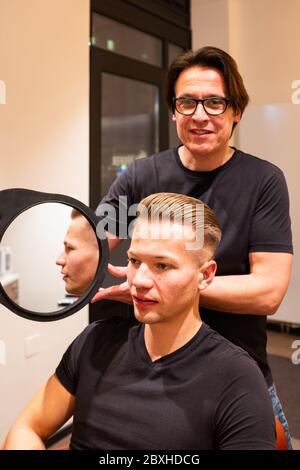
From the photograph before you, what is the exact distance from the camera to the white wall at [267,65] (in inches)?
152

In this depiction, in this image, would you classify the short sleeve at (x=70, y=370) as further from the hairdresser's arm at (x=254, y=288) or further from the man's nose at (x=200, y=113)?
the man's nose at (x=200, y=113)

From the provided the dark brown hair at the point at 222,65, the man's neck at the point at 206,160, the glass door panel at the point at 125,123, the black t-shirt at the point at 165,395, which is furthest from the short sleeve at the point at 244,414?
the glass door panel at the point at 125,123

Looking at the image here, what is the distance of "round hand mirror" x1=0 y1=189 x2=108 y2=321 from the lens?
902 millimetres

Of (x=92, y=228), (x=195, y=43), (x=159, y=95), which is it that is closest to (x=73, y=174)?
(x=159, y=95)

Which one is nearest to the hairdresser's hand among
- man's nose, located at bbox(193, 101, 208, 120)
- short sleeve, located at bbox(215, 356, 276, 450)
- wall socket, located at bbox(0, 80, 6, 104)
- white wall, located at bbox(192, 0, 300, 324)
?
short sleeve, located at bbox(215, 356, 276, 450)

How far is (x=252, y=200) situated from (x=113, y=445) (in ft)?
2.00

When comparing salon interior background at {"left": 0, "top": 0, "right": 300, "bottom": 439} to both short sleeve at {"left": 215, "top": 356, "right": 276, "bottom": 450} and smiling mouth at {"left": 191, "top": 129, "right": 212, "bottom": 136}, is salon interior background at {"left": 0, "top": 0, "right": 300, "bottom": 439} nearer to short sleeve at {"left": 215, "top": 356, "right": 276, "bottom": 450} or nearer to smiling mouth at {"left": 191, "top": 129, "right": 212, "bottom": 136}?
smiling mouth at {"left": 191, "top": 129, "right": 212, "bottom": 136}

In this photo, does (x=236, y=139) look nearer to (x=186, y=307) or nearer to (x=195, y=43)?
(x=195, y=43)

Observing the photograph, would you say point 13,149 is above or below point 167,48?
below

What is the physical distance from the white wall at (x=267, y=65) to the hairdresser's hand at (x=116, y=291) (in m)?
2.99

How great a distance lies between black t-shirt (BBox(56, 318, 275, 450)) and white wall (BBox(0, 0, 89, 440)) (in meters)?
1.21

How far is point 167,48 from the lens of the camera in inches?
142

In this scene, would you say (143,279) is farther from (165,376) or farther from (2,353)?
(2,353)

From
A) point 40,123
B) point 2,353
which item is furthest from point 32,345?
point 40,123
